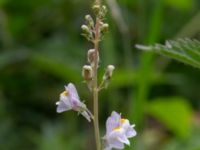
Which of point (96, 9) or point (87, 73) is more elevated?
point (96, 9)

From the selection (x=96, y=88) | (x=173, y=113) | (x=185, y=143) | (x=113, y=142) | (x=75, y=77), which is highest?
(x=75, y=77)

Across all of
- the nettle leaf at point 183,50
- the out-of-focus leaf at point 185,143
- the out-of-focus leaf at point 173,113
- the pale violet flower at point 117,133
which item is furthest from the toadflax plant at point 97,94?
the out-of-focus leaf at point 173,113

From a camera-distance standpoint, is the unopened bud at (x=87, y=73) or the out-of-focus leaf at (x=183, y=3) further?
the out-of-focus leaf at (x=183, y=3)

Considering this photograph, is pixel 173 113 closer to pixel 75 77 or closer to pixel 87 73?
pixel 75 77

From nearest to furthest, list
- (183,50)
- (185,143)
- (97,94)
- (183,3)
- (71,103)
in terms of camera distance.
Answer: (97,94)
(71,103)
(183,50)
(185,143)
(183,3)

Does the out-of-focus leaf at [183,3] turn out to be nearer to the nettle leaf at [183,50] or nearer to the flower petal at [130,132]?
the nettle leaf at [183,50]

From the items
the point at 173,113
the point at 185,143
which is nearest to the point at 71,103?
the point at 185,143

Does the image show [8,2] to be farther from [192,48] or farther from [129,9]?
[192,48]

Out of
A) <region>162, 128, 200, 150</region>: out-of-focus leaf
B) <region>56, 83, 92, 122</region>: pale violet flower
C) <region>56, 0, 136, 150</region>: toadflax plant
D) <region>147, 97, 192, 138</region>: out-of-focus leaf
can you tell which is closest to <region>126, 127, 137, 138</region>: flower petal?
<region>56, 0, 136, 150</region>: toadflax plant
